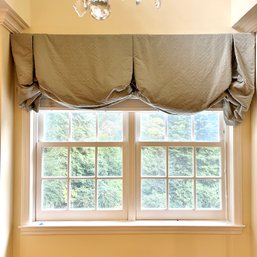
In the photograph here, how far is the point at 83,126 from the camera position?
2775 millimetres

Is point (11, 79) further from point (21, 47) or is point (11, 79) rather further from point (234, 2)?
point (234, 2)

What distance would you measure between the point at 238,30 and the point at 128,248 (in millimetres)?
1926

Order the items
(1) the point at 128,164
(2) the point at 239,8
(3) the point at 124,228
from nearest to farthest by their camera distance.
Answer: (2) the point at 239,8 → (3) the point at 124,228 → (1) the point at 128,164

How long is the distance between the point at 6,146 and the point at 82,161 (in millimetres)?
622

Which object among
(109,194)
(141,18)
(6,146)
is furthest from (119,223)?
(141,18)

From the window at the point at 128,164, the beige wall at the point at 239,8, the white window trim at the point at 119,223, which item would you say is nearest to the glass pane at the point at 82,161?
the window at the point at 128,164

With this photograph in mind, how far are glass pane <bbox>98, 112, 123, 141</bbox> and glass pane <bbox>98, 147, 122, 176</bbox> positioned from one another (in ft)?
0.30

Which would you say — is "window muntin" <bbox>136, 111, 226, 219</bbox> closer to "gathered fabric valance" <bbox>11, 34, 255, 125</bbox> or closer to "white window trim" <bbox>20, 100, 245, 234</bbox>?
"white window trim" <bbox>20, 100, 245, 234</bbox>

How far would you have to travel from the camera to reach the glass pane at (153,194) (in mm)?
2758

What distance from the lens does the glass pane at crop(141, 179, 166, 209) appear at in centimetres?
276

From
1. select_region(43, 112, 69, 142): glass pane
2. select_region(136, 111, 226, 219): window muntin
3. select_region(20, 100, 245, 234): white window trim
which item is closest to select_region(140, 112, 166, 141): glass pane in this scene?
select_region(136, 111, 226, 219): window muntin

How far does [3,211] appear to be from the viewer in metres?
2.40

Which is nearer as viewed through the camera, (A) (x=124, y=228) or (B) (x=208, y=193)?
(A) (x=124, y=228)

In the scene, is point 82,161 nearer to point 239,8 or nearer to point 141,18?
point 141,18
